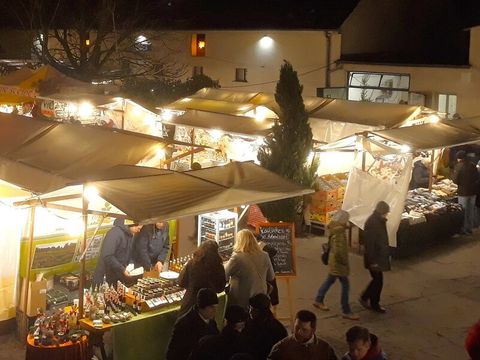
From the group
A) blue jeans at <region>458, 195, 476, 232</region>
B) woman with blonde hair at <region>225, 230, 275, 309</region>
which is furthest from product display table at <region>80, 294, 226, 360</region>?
blue jeans at <region>458, 195, 476, 232</region>

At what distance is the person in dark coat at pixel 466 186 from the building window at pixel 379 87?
33.8 feet

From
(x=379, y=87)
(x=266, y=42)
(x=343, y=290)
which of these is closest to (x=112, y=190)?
(x=343, y=290)

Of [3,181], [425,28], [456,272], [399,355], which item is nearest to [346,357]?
[399,355]

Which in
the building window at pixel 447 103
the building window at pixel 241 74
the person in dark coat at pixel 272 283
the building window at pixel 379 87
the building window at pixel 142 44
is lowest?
the person in dark coat at pixel 272 283

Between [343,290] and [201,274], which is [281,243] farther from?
[201,274]

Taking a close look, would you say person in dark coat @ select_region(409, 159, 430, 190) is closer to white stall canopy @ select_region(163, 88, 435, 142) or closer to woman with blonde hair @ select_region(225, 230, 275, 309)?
white stall canopy @ select_region(163, 88, 435, 142)

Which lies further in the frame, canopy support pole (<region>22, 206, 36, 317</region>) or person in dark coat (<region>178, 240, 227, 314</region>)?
canopy support pole (<region>22, 206, 36, 317</region>)

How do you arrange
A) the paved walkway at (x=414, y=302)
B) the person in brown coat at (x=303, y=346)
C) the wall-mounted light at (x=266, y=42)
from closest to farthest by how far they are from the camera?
the person in brown coat at (x=303, y=346) → the paved walkway at (x=414, y=302) → the wall-mounted light at (x=266, y=42)

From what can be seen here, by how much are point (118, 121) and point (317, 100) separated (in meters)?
5.47

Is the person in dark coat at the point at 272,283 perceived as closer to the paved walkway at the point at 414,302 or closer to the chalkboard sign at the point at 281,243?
the chalkboard sign at the point at 281,243

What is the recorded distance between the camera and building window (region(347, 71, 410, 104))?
25.4m

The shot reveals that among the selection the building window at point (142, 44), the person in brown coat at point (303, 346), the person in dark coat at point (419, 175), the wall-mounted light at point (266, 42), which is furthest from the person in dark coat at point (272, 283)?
the building window at point (142, 44)

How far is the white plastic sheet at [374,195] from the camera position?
12383 millimetres

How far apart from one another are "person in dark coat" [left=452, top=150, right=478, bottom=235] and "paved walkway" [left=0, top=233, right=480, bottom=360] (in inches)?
27.6
